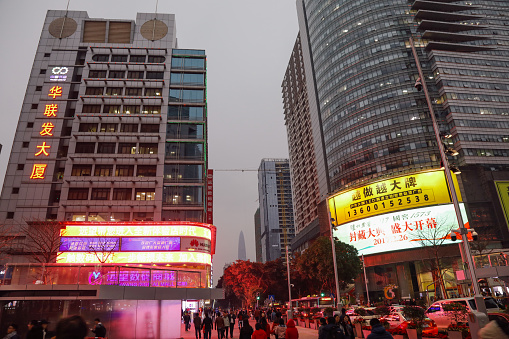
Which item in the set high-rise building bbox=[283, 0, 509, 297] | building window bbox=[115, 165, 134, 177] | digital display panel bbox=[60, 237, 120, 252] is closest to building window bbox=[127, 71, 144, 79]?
building window bbox=[115, 165, 134, 177]

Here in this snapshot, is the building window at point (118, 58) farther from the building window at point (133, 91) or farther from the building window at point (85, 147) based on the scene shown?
the building window at point (85, 147)

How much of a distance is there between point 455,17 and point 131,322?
96.4 m

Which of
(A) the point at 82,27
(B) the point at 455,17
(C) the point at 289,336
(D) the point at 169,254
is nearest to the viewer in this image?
(C) the point at 289,336

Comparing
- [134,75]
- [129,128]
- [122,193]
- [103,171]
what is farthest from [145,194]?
[134,75]

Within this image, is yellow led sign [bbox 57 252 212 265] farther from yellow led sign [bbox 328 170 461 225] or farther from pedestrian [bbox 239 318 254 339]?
pedestrian [bbox 239 318 254 339]

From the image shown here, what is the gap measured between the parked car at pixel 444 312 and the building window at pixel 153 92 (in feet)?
164

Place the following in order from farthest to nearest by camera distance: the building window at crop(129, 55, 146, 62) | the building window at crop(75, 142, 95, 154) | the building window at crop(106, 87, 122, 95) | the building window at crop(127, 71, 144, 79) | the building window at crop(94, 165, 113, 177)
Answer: the building window at crop(129, 55, 146, 62) < the building window at crop(127, 71, 144, 79) < the building window at crop(106, 87, 122, 95) < the building window at crop(75, 142, 95, 154) < the building window at crop(94, 165, 113, 177)

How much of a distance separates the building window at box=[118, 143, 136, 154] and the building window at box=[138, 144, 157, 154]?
114 cm

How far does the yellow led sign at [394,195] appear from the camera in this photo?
61.1 metres

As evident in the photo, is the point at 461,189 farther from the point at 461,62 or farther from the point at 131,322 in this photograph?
the point at 131,322

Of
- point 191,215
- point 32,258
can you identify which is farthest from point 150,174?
point 32,258

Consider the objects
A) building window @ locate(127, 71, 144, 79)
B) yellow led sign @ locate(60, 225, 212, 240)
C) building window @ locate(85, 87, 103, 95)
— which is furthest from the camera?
building window @ locate(127, 71, 144, 79)

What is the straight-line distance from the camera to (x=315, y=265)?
51.5 metres

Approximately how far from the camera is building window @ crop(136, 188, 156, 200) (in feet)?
167
